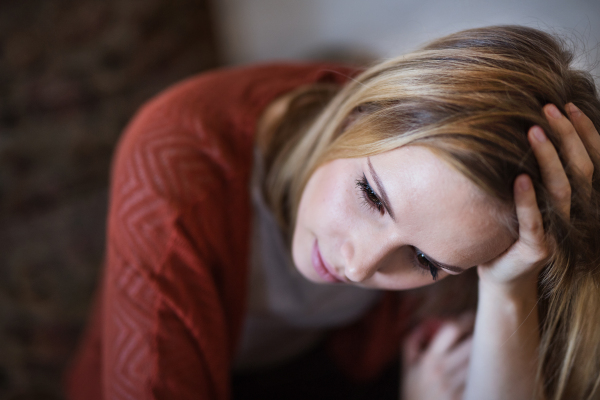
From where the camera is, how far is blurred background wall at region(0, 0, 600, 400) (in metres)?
1.16

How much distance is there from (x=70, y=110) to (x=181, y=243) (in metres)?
0.81

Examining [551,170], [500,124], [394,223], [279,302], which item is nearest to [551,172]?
[551,170]

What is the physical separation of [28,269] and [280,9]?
1369 millimetres

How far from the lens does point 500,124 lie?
1.72ft

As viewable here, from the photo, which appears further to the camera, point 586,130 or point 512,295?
point 512,295

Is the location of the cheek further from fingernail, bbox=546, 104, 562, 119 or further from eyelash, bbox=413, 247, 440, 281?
fingernail, bbox=546, 104, 562, 119

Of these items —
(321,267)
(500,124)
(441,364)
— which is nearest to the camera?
(500,124)

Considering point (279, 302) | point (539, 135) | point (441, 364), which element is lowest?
point (441, 364)

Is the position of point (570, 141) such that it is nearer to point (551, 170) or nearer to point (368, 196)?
point (551, 170)

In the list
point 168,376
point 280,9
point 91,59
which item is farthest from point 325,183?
point 280,9

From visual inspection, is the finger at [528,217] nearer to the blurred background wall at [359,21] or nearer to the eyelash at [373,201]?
the eyelash at [373,201]

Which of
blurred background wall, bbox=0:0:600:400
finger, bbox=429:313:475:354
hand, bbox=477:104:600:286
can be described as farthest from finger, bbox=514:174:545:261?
blurred background wall, bbox=0:0:600:400

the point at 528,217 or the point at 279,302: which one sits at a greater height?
the point at 528,217

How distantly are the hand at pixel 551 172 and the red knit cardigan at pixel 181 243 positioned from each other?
1.76ft
